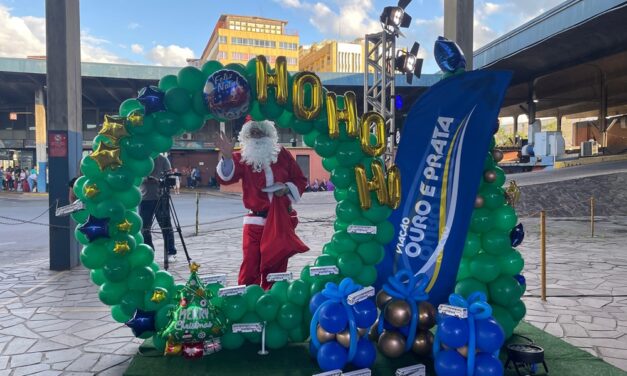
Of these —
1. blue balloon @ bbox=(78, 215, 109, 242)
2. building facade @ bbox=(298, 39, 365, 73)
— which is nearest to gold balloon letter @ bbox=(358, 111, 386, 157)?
blue balloon @ bbox=(78, 215, 109, 242)

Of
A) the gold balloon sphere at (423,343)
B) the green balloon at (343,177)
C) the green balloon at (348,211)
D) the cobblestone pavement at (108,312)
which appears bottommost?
the cobblestone pavement at (108,312)

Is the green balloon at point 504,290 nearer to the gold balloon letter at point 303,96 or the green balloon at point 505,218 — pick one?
the green balloon at point 505,218

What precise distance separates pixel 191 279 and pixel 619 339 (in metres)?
3.65

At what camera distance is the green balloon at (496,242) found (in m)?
3.93

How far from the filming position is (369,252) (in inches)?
147

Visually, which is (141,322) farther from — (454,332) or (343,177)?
(454,332)

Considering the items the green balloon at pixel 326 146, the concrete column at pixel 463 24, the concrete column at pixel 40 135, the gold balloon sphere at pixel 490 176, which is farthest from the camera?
the concrete column at pixel 40 135

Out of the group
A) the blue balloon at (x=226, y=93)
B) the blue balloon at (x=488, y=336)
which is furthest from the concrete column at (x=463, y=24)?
the blue balloon at (x=488, y=336)

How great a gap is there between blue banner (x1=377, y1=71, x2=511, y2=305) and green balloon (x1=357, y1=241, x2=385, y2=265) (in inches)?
16.8

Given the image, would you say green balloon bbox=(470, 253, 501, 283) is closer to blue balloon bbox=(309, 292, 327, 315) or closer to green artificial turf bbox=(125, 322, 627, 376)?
green artificial turf bbox=(125, 322, 627, 376)

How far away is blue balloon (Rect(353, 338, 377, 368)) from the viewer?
3234 millimetres

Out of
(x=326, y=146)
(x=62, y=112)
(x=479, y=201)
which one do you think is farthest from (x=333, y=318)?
(x=62, y=112)

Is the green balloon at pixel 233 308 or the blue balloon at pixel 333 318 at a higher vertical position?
the blue balloon at pixel 333 318

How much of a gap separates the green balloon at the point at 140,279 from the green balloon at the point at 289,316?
1.07 meters
